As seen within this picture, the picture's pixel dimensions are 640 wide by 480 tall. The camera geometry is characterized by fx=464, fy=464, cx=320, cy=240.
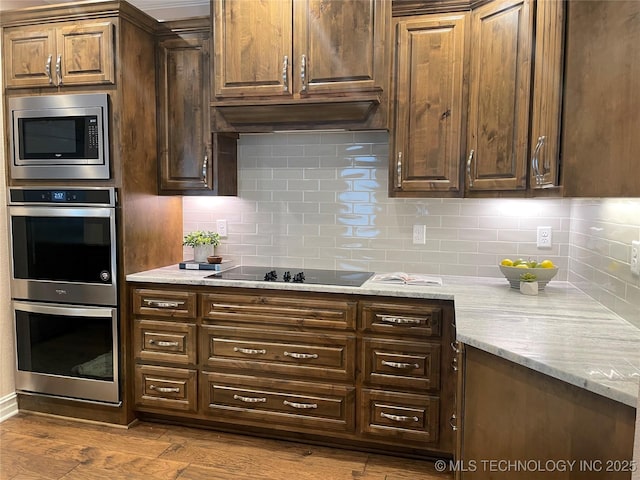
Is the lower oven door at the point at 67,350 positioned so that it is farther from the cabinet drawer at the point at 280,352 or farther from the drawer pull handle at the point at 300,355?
the drawer pull handle at the point at 300,355

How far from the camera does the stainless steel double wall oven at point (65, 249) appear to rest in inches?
108

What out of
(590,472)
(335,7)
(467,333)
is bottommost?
(590,472)

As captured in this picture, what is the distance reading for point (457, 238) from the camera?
9.67 feet

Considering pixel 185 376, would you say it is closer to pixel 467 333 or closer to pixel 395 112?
pixel 467 333

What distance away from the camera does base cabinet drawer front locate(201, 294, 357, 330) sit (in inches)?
99.8

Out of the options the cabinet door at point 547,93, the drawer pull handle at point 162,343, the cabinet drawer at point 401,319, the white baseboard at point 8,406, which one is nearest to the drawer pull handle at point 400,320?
the cabinet drawer at point 401,319

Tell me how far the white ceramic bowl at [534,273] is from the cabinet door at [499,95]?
1.41 ft

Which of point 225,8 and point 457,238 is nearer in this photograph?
point 225,8

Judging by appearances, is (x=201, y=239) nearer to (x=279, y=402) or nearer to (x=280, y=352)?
(x=280, y=352)

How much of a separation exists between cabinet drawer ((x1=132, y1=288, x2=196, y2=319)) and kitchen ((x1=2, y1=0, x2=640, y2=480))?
Result: 25.2 inches

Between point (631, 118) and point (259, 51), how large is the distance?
6.50 ft

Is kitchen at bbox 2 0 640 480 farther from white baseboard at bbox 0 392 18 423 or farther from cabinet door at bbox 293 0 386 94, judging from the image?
cabinet door at bbox 293 0 386 94

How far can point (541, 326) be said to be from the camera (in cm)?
175

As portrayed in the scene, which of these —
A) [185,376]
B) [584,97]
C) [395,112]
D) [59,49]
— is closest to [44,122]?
[59,49]
